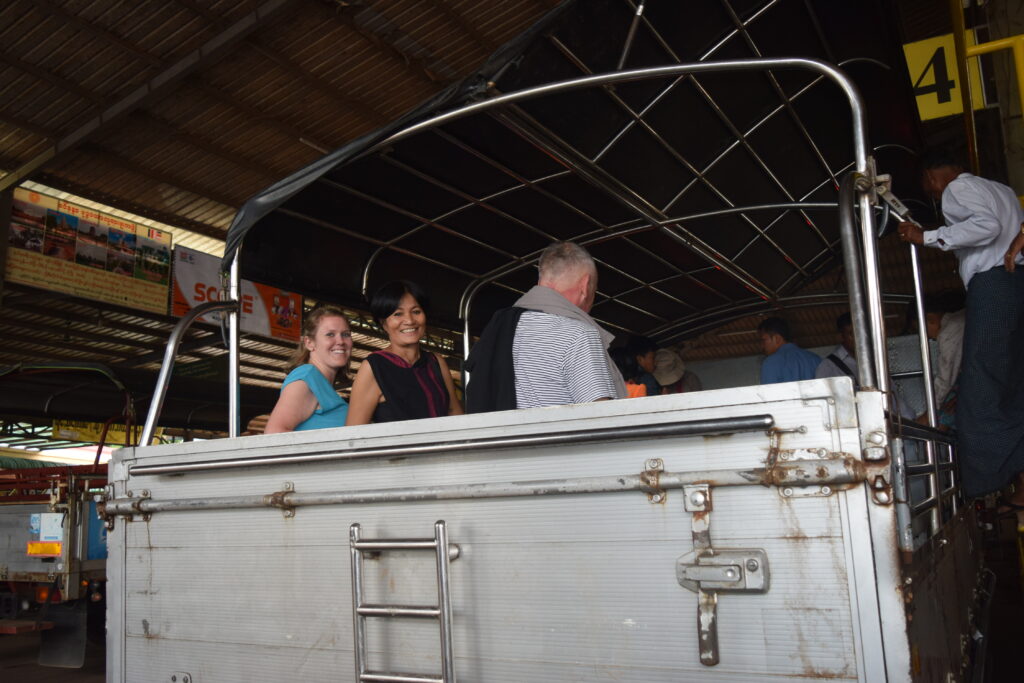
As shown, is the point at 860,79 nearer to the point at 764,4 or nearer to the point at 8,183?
the point at 764,4

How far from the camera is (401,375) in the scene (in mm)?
3641

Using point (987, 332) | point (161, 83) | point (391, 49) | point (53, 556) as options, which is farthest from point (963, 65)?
point (161, 83)

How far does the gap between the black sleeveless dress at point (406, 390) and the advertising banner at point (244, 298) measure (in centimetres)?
808

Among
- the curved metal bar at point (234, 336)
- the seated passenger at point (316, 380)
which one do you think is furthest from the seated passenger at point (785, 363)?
the curved metal bar at point (234, 336)

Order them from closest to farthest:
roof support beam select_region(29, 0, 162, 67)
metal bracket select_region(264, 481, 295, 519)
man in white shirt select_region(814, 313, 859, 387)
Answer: metal bracket select_region(264, 481, 295, 519) < man in white shirt select_region(814, 313, 859, 387) < roof support beam select_region(29, 0, 162, 67)

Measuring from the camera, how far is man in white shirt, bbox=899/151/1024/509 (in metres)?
3.09

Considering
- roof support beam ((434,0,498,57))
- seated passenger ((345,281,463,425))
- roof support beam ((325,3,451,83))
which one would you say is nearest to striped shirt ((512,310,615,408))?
seated passenger ((345,281,463,425))

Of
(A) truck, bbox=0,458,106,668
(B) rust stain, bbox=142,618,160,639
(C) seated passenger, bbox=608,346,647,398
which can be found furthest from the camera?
(A) truck, bbox=0,458,106,668

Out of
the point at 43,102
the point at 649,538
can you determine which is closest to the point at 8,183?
the point at 43,102

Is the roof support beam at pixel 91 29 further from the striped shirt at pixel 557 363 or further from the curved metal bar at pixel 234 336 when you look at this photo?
the striped shirt at pixel 557 363

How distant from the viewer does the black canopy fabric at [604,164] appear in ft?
11.6

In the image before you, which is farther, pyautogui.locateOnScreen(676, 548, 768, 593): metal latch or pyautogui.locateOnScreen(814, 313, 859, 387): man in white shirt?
pyautogui.locateOnScreen(814, 313, 859, 387): man in white shirt

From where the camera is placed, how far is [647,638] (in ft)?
6.46

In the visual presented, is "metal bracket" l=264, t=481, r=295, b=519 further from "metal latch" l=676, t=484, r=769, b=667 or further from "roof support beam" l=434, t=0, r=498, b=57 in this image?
"roof support beam" l=434, t=0, r=498, b=57
